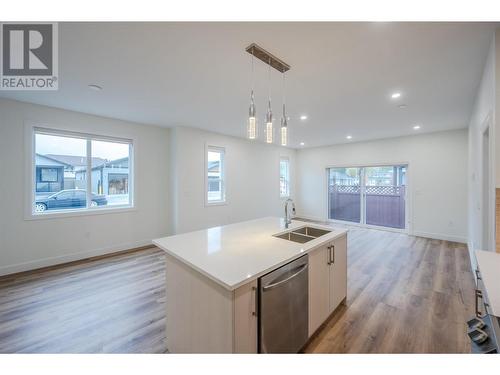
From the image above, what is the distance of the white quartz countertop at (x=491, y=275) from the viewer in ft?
3.07

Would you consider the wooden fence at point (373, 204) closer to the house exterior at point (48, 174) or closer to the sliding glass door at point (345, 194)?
the sliding glass door at point (345, 194)

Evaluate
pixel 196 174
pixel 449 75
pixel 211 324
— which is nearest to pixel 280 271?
pixel 211 324

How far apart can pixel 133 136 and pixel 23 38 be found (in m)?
2.49

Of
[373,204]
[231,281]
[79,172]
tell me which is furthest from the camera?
[373,204]

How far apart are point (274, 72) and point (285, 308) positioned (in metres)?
2.29

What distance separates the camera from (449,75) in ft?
7.52

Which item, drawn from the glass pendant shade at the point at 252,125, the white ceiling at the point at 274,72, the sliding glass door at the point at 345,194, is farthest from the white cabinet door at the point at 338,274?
the sliding glass door at the point at 345,194

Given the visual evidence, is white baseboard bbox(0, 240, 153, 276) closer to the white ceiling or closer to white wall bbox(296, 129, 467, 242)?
the white ceiling

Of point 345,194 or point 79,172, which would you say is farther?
point 345,194

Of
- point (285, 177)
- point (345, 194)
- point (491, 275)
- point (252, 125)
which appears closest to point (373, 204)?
point (345, 194)

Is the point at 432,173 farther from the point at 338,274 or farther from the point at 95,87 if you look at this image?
the point at 95,87

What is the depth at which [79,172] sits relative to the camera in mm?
3740
